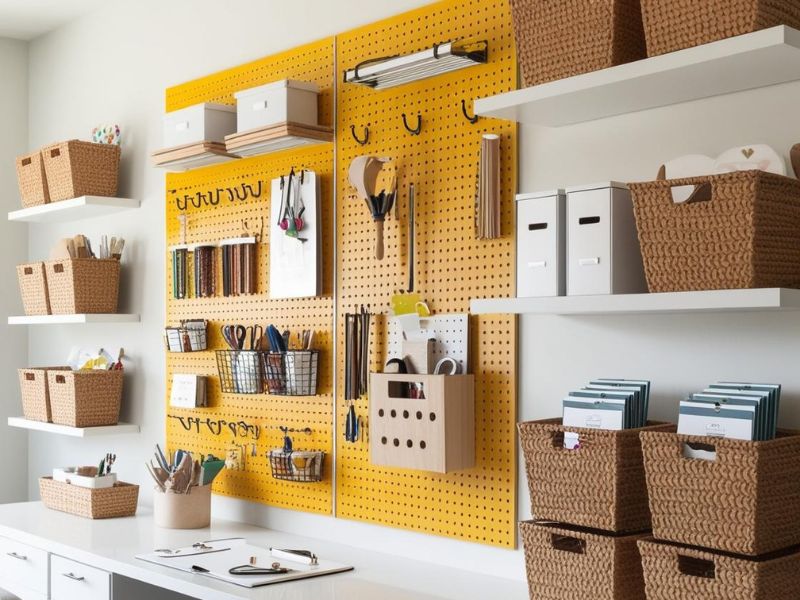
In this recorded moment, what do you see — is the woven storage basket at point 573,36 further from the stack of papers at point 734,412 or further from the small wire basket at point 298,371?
the small wire basket at point 298,371

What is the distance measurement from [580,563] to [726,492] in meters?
0.40

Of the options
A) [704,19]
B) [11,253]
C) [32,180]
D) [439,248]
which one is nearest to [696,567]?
[704,19]

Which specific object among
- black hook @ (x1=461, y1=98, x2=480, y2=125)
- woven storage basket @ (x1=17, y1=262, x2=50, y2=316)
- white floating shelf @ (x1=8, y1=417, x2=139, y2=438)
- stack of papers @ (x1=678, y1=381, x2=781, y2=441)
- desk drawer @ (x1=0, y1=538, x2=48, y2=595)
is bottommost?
desk drawer @ (x1=0, y1=538, x2=48, y2=595)

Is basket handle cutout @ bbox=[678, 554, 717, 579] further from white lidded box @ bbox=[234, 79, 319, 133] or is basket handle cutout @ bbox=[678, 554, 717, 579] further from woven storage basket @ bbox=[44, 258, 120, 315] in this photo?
woven storage basket @ bbox=[44, 258, 120, 315]

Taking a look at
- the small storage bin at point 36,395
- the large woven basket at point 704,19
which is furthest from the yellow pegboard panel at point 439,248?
the small storage bin at point 36,395

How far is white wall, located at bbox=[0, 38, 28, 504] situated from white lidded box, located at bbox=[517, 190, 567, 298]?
132 inches

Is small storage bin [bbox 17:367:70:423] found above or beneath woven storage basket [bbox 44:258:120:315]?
beneath

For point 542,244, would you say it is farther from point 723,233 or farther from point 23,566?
point 23,566

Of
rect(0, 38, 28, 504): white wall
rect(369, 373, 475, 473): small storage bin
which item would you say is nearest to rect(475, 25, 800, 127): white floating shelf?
rect(369, 373, 475, 473): small storage bin

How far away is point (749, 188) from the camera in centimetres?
185

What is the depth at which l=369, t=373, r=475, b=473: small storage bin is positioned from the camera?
8.66ft

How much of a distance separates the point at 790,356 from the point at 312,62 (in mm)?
1849

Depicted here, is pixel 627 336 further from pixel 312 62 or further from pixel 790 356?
pixel 312 62

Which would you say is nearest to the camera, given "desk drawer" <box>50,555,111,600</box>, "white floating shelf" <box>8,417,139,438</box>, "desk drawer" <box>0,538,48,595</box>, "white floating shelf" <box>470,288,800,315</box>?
"white floating shelf" <box>470,288,800,315</box>
